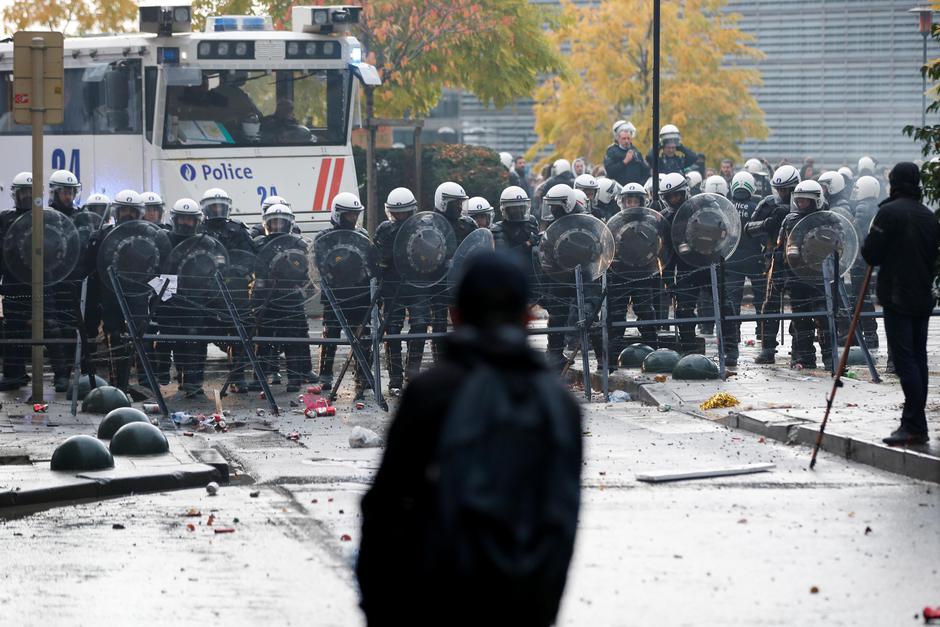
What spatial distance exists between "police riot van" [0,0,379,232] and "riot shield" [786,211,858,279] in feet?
21.5

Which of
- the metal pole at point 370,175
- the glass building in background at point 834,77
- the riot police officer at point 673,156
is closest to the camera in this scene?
the riot police officer at point 673,156

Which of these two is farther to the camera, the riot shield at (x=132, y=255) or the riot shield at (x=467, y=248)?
the riot shield at (x=467, y=248)

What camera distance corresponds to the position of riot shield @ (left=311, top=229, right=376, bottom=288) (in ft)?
50.9

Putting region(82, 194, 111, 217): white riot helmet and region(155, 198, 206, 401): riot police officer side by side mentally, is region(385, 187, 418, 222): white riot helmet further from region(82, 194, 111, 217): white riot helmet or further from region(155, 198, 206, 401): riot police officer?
region(82, 194, 111, 217): white riot helmet

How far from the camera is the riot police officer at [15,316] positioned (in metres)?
15.8

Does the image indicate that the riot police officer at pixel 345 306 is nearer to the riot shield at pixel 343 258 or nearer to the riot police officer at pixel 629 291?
the riot shield at pixel 343 258

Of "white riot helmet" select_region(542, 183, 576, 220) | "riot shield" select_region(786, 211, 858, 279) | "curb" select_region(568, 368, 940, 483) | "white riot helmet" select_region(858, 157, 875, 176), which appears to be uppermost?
"white riot helmet" select_region(858, 157, 875, 176)

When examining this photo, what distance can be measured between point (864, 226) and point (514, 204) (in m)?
4.63

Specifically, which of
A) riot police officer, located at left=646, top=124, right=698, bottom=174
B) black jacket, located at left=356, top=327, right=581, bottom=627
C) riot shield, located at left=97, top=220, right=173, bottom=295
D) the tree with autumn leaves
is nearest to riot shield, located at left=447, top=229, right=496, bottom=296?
riot shield, located at left=97, top=220, right=173, bottom=295

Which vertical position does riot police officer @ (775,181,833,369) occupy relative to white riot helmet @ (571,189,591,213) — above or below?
below

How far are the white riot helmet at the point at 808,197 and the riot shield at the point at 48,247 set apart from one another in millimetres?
6916

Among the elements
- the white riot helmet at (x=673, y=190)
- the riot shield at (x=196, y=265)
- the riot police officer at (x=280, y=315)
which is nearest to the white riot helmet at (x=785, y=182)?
the white riot helmet at (x=673, y=190)

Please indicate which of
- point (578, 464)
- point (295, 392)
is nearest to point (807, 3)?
point (295, 392)

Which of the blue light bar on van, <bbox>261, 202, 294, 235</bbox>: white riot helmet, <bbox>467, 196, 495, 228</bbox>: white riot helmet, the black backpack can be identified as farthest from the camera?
the blue light bar on van
